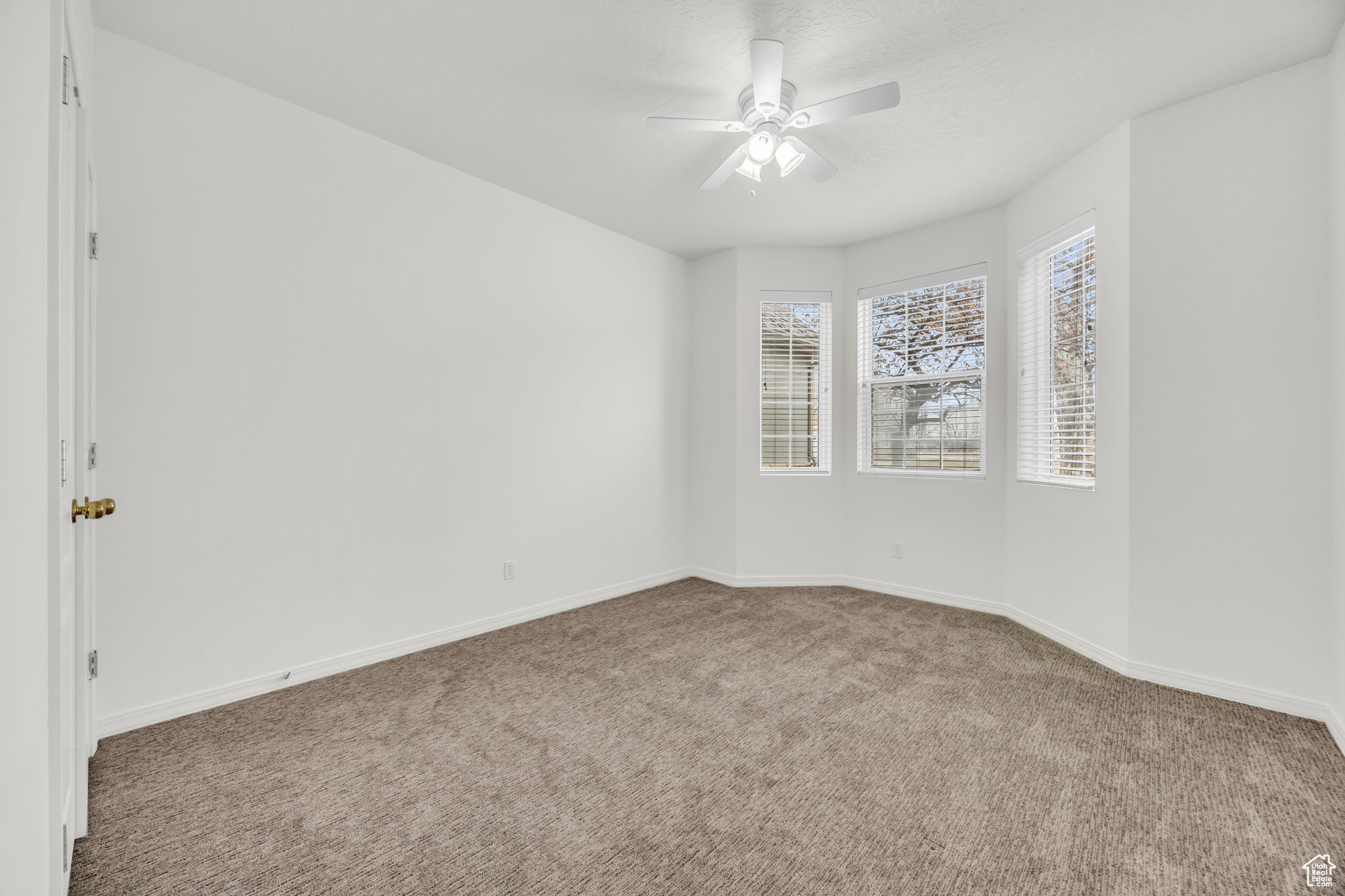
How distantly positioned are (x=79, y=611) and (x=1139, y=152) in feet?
14.5

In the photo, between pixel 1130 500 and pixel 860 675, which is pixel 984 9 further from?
pixel 860 675

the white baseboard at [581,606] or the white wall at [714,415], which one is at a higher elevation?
the white wall at [714,415]

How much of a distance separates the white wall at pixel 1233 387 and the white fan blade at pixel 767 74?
1.90m

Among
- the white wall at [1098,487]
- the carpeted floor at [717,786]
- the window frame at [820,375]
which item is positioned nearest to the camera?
the carpeted floor at [717,786]

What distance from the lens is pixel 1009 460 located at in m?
3.94

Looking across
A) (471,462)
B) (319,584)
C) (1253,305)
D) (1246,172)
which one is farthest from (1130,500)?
(319,584)

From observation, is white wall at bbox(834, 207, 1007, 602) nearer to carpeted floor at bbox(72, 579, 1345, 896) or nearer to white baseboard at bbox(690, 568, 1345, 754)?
white baseboard at bbox(690, 568, 1345, 754)

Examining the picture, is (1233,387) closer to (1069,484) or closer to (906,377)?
(1069,484)

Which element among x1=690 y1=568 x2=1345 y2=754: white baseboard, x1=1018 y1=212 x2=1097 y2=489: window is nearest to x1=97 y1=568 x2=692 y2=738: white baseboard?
x1=690 y1=568 x2=1345 y2=754: white baseboard

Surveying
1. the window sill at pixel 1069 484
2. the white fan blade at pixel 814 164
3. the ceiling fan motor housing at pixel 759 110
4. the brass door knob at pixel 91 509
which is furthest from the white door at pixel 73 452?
the window sill at pixel 1069 484

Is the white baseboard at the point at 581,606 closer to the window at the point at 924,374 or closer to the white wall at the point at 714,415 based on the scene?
the white wall at the point at 714,415

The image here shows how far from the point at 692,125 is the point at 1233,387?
2.64 metres

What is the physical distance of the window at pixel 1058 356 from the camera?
3266 millimetres

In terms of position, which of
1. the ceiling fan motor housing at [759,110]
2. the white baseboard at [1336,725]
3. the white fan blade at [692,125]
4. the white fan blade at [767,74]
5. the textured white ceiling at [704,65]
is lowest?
the white baseboard at [1336,725]
